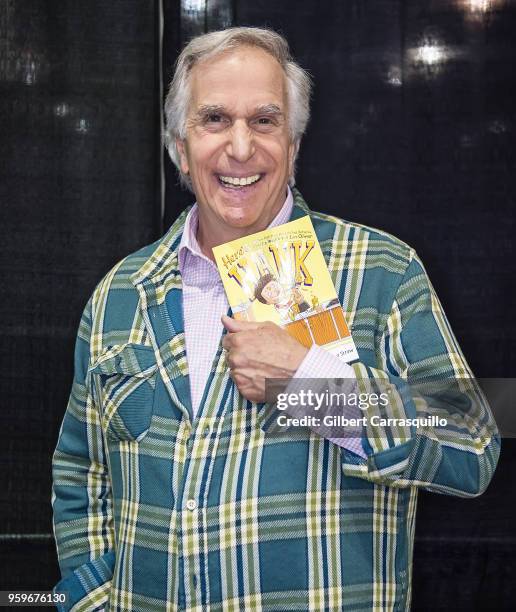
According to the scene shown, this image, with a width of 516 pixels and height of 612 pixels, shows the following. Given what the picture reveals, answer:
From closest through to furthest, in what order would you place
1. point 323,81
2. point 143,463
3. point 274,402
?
point 274,402 < point 143,463 < point 323,81

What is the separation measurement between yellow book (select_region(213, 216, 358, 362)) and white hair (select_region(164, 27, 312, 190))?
315mm

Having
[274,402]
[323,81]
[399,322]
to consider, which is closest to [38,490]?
[274,402]

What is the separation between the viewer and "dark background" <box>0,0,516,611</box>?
7.41 ft

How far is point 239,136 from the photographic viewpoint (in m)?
1.73

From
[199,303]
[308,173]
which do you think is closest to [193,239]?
[199,303]

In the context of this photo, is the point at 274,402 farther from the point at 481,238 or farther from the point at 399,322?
the point at 481,238

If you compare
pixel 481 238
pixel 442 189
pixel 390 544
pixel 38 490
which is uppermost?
pixel 442 189

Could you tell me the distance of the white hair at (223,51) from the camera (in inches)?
69.3

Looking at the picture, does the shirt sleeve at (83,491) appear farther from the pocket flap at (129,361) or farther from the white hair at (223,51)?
the white hair at (223,51)

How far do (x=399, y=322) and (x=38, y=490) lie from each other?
129 centimetres

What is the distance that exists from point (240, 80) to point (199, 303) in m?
0.50

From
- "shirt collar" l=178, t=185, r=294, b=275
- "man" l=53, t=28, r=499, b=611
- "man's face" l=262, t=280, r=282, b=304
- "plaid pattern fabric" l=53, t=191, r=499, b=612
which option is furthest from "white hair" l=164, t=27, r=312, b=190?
"man's face" l=262, t=280, r=282, b=304

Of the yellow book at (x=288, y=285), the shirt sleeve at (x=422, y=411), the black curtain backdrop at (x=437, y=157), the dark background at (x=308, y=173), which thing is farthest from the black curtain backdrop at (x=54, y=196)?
the shirt sleeve at (x=422, y=411)

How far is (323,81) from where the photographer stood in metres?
2.27
